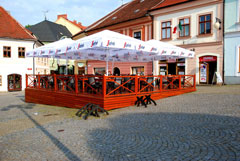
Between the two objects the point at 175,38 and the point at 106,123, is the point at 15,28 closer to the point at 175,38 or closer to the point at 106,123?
the point at 175,38

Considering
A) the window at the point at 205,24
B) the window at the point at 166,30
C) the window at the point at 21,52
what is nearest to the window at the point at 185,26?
the window at the point at 205,24

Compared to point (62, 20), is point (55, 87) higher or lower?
lower

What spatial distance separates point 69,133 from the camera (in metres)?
5.44

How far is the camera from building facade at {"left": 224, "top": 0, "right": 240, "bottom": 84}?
1551 centimetres

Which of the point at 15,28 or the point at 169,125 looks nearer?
the point at 169,125

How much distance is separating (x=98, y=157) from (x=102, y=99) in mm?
4077

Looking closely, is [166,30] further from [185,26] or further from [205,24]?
[205,24]

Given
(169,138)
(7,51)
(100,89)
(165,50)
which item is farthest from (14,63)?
(169,138)

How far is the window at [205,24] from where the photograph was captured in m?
17.1

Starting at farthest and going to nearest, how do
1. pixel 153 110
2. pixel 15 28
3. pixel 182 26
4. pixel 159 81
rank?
pixel 15 28, pixel 182 26, pixel 159 81, pixel 153 110

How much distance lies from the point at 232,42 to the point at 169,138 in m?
14.5

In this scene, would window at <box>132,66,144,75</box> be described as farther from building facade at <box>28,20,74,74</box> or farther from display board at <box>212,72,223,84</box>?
building facade at <box>28,20,74,74</box>

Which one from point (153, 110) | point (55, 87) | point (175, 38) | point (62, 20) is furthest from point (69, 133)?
point (62, 20)

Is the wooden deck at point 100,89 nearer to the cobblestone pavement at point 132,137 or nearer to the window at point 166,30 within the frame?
the cobblestone pavement at point 132,137
